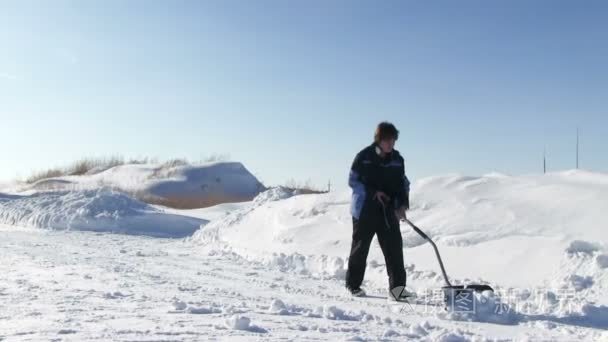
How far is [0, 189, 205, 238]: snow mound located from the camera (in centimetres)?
1402

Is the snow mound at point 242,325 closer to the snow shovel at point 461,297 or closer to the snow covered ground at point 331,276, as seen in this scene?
the snow covered ground at point 331,276

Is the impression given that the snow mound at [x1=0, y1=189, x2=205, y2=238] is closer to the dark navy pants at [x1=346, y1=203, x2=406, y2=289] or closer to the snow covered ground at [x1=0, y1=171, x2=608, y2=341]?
the snow covered ground at [x1=0, y1=171, x2=608, y2=341]

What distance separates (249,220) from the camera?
1130 cm

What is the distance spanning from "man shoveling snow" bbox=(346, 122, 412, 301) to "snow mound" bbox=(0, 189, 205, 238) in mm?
8272

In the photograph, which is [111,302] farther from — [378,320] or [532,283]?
[532,283]

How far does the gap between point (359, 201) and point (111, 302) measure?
7.40ft

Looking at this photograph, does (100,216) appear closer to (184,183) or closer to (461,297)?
(184,183)

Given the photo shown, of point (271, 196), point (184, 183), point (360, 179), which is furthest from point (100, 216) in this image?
point (184, 183)

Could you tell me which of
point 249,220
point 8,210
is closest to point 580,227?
point 249,220

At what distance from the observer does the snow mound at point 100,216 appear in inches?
552

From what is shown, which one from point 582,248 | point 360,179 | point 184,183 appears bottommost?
point 582,248

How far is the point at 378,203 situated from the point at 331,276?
1.55 metres

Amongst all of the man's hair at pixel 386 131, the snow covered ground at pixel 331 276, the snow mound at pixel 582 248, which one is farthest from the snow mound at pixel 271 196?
the snow mound at pixel 582 248

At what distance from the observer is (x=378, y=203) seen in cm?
551
